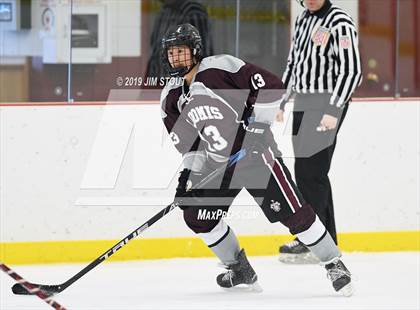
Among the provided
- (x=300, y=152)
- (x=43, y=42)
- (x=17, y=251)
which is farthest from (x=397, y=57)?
(x=17, y=251)

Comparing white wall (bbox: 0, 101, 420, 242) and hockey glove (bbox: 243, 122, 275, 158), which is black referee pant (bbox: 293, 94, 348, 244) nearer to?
white wall (bbox: 0, 101, 420, 242)

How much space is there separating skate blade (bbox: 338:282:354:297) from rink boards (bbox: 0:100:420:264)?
3.11 feet

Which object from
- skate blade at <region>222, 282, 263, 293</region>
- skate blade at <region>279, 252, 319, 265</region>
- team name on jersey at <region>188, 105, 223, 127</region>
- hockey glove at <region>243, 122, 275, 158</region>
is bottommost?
skate blade at <region>279, 252, 319, 265</region>

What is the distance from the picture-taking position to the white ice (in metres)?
3.42

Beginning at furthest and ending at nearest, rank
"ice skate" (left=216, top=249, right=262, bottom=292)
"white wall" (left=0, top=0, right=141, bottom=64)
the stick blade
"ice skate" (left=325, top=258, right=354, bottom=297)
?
"white wall" (left=0, top=0, right=141, bottom=64), "ice skate" (left=216, top=249, right=262, bottom=292), "ice skate" (left=325, top=258, right=354, bottom=297), the stick blade

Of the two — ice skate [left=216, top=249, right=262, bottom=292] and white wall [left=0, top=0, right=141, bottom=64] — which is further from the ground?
white wall [left=0, top=0, right=141, bottom=64]

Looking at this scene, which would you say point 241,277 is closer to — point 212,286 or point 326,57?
point 212,286

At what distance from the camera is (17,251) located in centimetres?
422

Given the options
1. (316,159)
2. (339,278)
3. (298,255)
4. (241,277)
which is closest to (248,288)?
(241,277)

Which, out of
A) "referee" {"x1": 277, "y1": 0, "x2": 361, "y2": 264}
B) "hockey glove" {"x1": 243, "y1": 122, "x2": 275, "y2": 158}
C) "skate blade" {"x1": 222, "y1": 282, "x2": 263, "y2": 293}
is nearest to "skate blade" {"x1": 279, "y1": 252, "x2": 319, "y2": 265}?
"referee" {"x1": 277, "y1": 0, "x2": 361, "y2": 264}

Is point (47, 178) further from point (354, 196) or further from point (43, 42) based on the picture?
point (354, 196)

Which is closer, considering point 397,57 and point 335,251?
point 335,251

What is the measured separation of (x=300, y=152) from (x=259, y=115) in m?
0.78

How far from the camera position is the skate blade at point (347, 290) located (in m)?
3.50
